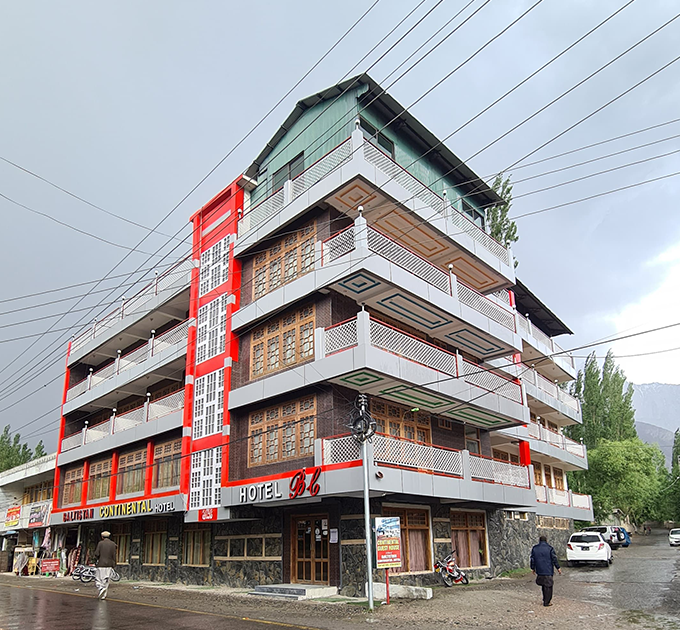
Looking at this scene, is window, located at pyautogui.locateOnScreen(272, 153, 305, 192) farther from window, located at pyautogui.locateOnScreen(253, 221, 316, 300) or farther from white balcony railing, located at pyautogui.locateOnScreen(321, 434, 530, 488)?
white balcony railing, located at pyautogui.locateOnScreen(321, 434, 530, 488)

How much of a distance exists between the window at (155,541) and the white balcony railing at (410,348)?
577 inches

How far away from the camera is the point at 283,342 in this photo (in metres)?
22.7

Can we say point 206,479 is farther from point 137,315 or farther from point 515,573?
point 515,573

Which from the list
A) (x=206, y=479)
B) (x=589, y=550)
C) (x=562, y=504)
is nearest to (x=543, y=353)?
(x=562, y=504)

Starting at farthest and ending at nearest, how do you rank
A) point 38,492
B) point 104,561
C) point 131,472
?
point 38,492 < point 131,472 < point 104,561

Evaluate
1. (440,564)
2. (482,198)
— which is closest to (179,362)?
(440,564)

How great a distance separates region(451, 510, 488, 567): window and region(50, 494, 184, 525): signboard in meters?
10.8

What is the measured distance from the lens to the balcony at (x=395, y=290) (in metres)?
20.1

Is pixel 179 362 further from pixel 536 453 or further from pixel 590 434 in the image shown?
pixel 590 434

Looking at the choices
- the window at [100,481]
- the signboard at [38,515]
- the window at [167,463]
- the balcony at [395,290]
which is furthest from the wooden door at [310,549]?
the signboard at [38,515]

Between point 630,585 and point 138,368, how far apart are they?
23149 millimetres

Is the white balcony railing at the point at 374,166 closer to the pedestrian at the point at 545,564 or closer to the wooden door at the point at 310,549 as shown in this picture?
the wooden door at the point at 310,549

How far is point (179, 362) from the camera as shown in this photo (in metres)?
28.5

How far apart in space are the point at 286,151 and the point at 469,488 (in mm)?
15121
